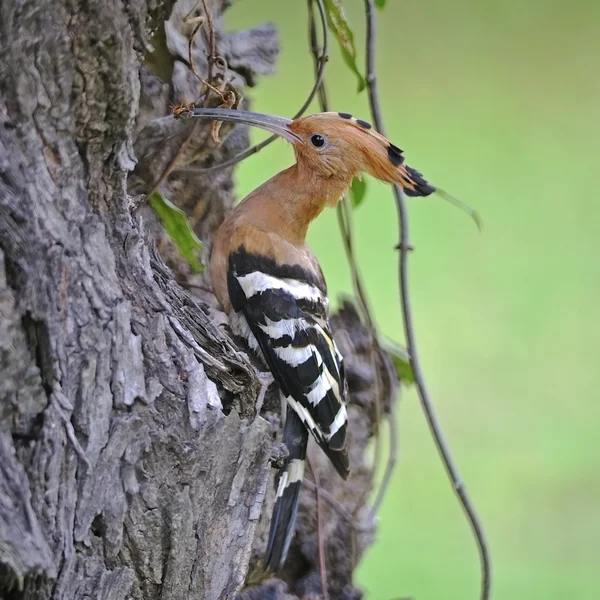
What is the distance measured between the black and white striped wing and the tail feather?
0.18ft

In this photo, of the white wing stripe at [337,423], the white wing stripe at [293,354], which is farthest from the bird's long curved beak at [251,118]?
the white wing stripe at [337,423]

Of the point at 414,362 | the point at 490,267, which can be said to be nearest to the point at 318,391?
the point at 414,362

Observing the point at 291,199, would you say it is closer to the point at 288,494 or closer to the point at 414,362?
the point at 414,362

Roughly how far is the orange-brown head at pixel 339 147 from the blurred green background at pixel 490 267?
1217 mm

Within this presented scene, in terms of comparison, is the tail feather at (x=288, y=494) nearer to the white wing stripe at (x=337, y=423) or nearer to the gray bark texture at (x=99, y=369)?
the white wing stripe at (x=337, y=423)

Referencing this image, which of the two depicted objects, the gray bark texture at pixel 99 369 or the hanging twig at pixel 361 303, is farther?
the hanging twig at pixel 361 303

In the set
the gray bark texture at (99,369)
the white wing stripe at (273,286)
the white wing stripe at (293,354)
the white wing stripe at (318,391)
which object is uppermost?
the white wing stripe at (273,286)

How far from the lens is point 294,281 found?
59.0 inches

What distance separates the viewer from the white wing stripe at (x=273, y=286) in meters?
1.44

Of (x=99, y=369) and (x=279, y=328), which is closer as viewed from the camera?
(x=99, y=369)

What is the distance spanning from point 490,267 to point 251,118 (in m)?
1.93

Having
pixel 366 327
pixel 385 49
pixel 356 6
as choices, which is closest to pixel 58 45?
pixel 366 327

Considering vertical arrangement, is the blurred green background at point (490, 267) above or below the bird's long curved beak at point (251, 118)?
above

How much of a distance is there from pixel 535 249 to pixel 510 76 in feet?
2.47
